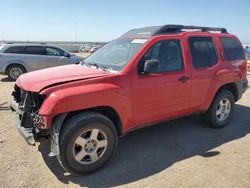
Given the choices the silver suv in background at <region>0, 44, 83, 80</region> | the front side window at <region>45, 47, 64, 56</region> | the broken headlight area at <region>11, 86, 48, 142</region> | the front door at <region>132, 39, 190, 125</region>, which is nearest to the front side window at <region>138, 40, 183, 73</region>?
the front door at <region>132, 39, 190, 125</region>

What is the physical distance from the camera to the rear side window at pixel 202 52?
15.8ft

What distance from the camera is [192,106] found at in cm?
489

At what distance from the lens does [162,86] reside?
4.29 m

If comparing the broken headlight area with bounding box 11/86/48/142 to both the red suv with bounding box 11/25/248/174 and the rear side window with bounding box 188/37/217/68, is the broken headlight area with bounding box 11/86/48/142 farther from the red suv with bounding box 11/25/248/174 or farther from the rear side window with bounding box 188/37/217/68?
the rear side window with bounding box 188/37/217/68

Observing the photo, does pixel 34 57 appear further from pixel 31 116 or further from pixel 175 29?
pixel 31 116

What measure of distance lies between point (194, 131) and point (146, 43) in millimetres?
2214

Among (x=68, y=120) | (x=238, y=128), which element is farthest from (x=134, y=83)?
(x=238, y=128)

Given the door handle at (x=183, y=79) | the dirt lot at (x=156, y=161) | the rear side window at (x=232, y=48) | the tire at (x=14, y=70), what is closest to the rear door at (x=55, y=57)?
the tire at (x=14, y=70)

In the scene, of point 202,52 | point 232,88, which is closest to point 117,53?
point 202,52

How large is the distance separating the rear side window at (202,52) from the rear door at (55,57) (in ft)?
27.4

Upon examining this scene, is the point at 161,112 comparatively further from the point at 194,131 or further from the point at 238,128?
the point at 238,128

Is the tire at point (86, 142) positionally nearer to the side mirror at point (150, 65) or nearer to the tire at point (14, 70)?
the side mirror at point (150, 65)

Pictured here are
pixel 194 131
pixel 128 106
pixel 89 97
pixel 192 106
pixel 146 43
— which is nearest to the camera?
pixel 89 97

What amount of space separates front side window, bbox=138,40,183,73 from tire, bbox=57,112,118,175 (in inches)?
49.0
